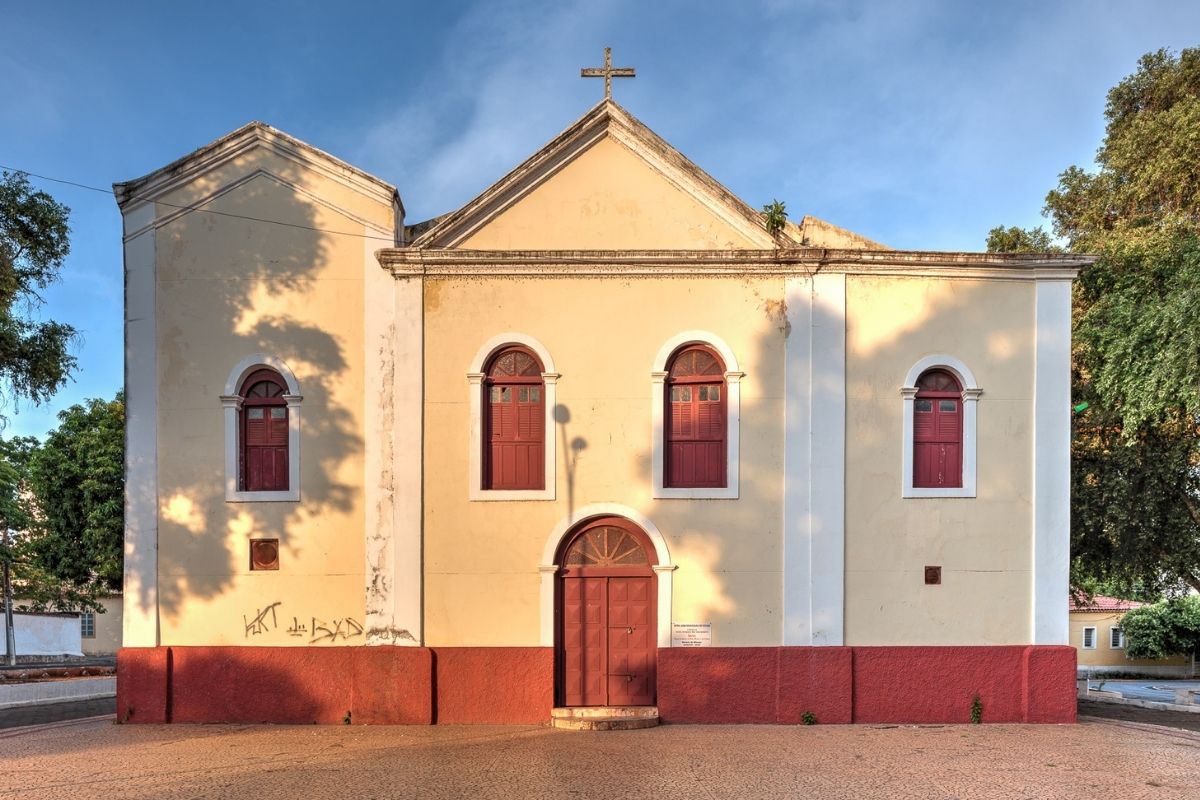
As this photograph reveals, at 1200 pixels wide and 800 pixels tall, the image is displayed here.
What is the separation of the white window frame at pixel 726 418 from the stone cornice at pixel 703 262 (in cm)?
92

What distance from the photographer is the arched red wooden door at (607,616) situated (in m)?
8.89

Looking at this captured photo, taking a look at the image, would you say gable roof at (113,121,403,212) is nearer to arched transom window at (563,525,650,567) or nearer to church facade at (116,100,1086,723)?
church facade at (116,100,1086,723)

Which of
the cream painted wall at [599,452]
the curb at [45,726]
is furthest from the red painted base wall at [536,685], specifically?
the curb at [45,726]

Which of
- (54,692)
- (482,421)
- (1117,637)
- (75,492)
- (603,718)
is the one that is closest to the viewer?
(603,718)

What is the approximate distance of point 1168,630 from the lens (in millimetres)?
24422

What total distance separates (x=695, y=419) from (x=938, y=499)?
3.30m

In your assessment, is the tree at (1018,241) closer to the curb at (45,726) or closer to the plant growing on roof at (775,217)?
the plant growing on roof at (775,217)

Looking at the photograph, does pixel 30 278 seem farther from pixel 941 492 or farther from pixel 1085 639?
pixel 1085 639

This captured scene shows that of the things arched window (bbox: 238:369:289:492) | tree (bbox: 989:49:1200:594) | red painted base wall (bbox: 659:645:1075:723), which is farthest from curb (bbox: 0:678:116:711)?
tree (bbox: 989:49:1200:594)

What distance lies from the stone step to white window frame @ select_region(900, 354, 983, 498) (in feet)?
14.1

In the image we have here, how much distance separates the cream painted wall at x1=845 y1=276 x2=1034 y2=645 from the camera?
8.98m

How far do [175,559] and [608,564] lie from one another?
18.3 feet

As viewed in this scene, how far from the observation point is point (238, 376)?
30.0 ft

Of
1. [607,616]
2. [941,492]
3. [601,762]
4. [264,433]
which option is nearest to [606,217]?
[607,616]
